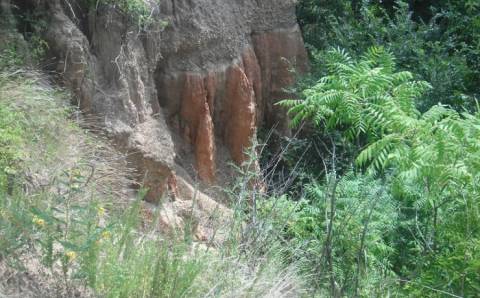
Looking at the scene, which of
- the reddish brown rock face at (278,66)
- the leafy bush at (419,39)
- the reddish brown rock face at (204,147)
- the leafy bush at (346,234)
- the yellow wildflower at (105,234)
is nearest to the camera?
the yellow wildflower at (105,234)

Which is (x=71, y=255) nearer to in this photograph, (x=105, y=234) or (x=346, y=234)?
(x=105, y=234)

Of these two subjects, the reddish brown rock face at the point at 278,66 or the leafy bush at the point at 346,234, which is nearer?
the leafy bush at the point at 346,234

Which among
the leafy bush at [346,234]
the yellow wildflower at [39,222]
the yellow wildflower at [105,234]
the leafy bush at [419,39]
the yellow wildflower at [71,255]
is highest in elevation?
the leafy bush at [419,39]

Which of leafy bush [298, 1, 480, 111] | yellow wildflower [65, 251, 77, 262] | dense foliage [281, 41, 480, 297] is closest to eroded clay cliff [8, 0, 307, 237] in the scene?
leafy bush [298, 1, 480, 111]

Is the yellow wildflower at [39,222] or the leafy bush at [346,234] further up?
the yellow wildflower at [39,222]

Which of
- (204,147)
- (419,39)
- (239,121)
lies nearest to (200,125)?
(204,147)

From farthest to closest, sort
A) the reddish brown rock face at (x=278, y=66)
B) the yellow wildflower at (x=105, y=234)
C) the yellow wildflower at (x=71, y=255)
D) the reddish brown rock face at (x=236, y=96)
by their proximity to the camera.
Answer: the reddish brown rock face at (x=278, y=66), the reddish brown rock face at (x=236, y=96), the yellow wildflower at (x=105, y=234), the yellow wildflower at (x=71, y=255)

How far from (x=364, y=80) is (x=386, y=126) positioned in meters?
0.99

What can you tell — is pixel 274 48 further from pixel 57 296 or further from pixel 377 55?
pixel 57 296

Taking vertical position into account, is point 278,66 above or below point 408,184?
above

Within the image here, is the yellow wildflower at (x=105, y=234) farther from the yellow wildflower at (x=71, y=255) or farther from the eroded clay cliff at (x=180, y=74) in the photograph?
the eroded clay cliff at (x=180, y=74)

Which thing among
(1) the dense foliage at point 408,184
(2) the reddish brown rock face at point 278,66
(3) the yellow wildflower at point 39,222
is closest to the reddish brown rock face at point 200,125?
(1) the dense foliage at point 408,184

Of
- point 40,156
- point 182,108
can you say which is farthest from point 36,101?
point 182,108

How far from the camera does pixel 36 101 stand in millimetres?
7648
